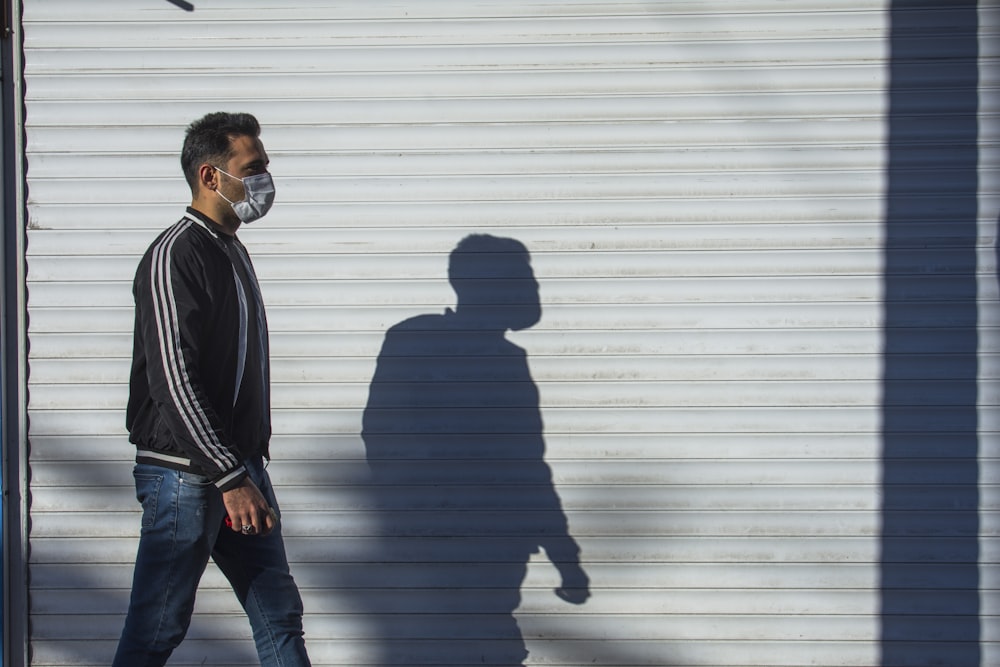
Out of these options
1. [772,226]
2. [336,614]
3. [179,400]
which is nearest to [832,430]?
[772,226]

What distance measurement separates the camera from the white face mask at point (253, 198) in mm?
3652

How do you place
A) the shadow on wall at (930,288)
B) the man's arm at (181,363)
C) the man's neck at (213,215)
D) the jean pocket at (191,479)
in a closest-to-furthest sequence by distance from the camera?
the man's arm at (181,363) < the jean pocket at (191,479) < the man's neck at (213,215) < the shadow on wall at (930,288)

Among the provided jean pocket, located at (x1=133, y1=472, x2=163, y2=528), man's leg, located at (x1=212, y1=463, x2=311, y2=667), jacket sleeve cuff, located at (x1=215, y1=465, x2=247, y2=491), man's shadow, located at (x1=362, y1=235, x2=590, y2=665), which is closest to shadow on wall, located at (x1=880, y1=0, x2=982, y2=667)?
man's shadow, located at (x1=362, y1=235, x2=590, y2=665)

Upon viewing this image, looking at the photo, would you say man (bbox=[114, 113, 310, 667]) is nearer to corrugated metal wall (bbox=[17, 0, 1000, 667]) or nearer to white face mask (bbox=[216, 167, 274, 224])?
white face mask (bbox=[216, 167, 274, 224])

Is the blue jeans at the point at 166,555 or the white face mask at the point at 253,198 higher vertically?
the white face mask at the point at 253,198

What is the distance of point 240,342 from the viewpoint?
3.53 m

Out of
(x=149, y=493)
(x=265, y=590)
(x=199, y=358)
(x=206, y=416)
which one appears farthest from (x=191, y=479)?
(x=265, y=590)

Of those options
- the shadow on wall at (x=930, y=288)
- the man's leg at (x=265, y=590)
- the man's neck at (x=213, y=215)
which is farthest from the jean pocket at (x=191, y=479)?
the shadow on wall at (x=930, y=288)

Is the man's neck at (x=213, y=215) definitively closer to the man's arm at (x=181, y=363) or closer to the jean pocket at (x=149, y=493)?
the man's arm at (x=181, y=363)

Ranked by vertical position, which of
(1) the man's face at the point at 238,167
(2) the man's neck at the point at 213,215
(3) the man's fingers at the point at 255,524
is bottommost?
(3) the man's fingers at the point at 255,524

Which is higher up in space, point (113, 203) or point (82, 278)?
point (113, 203)

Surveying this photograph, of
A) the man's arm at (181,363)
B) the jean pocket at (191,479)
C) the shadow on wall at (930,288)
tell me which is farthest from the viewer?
the shadow on wall at (930,288)

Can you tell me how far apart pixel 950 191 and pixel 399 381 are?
2299 mm

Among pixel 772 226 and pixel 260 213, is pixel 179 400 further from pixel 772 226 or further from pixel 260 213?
pixel 772 226
